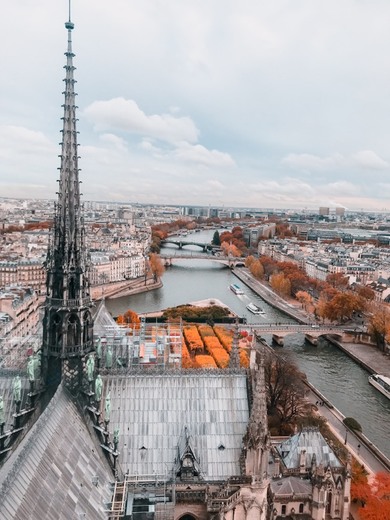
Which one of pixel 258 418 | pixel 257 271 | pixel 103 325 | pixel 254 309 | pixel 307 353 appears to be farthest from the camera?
pixel 257 271

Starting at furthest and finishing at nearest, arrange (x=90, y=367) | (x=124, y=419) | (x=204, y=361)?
(x=204, y=361)
(x=124, y=419)
(x=90, y=367)

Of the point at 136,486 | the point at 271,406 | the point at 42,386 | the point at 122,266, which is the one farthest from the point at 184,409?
the point at 122,266

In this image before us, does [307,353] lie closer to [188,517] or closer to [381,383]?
[381,383]

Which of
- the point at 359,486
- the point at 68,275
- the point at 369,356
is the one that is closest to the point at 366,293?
the point at 369,356

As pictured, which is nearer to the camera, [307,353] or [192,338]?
[192,338]

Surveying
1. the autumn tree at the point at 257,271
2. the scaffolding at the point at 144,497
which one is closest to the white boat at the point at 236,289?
the autumn tree at the point at 257,271

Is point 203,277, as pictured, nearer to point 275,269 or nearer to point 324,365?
point 275,269

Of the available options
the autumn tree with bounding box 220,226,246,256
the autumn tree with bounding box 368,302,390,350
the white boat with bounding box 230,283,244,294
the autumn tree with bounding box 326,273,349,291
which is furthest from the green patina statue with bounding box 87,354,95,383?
the autumn tree with bounding box 220,226,246,256

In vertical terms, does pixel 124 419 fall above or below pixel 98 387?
below
